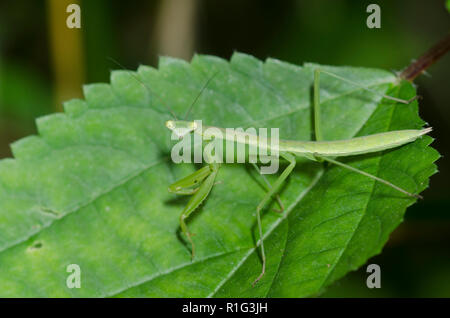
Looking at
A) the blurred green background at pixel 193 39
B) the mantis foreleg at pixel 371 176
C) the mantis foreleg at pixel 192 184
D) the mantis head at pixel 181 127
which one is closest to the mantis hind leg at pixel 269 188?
the mantis foreleg at pixel 192 184

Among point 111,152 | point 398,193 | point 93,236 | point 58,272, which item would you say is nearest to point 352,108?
point 398,193

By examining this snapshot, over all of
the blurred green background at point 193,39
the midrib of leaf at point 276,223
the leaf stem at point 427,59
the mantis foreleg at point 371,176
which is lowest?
the midrib of leaf at point 276,223

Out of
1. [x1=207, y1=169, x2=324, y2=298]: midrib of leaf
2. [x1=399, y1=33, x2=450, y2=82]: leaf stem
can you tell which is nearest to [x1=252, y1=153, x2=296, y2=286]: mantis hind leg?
[x1=207, y1=169, x2=324, y2=298]: midrib of leaf

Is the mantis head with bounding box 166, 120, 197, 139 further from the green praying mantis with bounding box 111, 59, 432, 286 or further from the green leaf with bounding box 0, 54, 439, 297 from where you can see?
the green leaf with bounding box 0, 54, 439, 297

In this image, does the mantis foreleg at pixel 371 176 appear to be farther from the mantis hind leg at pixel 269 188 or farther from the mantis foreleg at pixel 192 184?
the mantis foreleg at pixel 192 184

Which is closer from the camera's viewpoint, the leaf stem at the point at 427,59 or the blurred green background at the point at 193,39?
the leaf stem at the point at 427,59

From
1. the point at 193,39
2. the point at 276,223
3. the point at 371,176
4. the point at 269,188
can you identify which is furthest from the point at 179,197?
the point at 193,39
